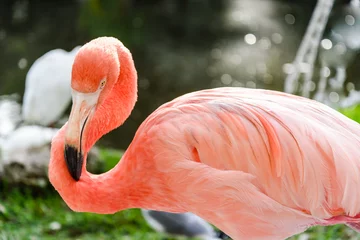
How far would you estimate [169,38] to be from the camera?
852cm

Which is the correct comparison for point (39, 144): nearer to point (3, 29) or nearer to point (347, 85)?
point (347, 85)

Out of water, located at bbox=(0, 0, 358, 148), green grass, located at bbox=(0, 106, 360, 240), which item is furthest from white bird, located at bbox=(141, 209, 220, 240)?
water, located at bbox=(0, 0, 358, 148)

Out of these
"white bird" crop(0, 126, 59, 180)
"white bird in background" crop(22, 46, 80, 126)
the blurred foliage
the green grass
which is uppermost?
the blurred foliage

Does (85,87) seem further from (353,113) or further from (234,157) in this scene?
(353,113)

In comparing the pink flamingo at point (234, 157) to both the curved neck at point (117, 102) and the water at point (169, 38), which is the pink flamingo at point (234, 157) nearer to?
the curved neck at point (117, 102)

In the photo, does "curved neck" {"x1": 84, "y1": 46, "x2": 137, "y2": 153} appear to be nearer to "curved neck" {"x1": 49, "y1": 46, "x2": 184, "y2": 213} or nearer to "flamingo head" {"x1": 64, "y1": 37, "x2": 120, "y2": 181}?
"curved neck" {"x1": 49, "y1": 46, "x2": 184, "y2": 213}

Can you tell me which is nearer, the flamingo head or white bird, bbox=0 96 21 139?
the flamingo head

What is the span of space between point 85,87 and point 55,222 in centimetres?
215

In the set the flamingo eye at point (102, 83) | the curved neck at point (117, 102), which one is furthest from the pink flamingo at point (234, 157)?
the curved neck at point (117, 102)

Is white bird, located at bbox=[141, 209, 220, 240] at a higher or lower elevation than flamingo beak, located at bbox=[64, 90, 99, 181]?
lower

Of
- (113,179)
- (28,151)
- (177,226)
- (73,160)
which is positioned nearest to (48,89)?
(28,151)

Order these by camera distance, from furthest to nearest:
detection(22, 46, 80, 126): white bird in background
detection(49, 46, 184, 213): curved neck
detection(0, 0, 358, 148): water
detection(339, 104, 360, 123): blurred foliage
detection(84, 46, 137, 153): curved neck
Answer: detection(0, 0, 358, 148): water → detection(22, 46, 80, 126): white bird in background → detection(339, 104, 360, 123): blurred foliage → detection(84, 46, 137, 153): curved neck → detection(49, 46, 184, 213): curved neck

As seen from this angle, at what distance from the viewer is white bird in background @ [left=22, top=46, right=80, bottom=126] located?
15.8ft

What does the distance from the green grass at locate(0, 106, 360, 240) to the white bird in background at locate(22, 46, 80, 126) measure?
28.2 inches
